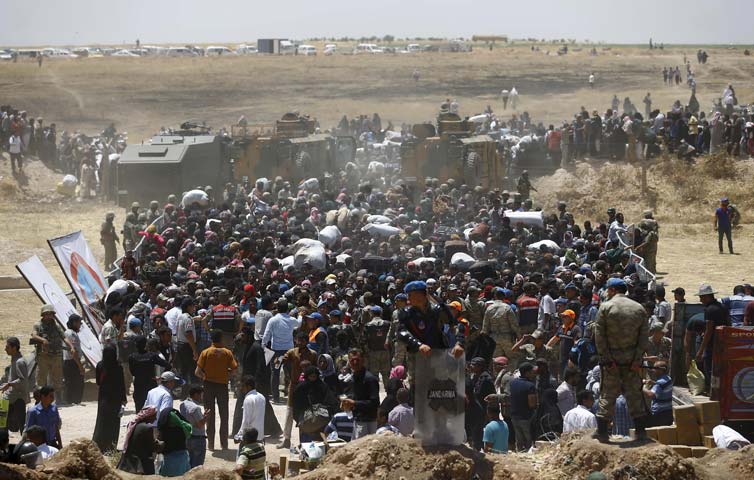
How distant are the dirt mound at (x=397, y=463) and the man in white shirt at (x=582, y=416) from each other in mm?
1386

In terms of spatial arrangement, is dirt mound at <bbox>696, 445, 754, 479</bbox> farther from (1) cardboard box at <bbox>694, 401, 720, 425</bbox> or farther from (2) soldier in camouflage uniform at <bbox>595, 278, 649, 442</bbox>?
(1) cardboard box at <bbox>694, 401, 720, 425</bbox>

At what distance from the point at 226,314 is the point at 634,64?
188ft

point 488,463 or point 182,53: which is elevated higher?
point 182,53

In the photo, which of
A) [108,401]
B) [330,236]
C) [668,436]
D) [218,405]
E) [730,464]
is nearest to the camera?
[730,464]

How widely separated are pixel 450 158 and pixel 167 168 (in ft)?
23.5

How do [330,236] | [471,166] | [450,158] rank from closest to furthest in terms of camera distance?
[330,236] → [471,166] → [450,158]

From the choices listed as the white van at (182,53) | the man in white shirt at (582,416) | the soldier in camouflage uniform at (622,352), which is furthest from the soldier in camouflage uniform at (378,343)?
the white van at (182,53)

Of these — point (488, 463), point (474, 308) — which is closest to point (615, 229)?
point (474, 308)

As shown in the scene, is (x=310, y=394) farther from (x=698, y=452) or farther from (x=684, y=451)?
(x=698, y=452)

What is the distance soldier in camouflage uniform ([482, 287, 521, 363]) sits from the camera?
49.8ft

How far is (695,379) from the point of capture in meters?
14.2

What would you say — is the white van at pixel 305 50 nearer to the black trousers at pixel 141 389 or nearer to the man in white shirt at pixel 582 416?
the black trousers at pixel 141 389

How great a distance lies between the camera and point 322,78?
68125 millimetres

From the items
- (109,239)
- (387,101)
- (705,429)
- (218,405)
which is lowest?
(109,239)
